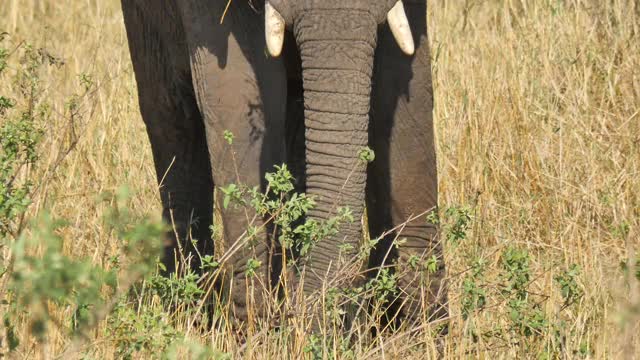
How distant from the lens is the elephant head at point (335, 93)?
4375 millimetres

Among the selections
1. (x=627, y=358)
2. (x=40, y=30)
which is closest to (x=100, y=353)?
(x=627, y=358)

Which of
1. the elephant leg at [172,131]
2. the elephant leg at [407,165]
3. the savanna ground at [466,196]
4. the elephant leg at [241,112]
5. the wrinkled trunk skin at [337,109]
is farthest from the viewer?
the elephant leg at [172,131]

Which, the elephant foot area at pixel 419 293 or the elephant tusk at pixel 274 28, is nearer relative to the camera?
the elephant tusk at pixel 274 28

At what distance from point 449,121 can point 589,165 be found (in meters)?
0.74

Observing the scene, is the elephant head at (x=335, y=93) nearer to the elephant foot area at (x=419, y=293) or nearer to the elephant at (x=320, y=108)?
the elephant at (x=320, y=108)

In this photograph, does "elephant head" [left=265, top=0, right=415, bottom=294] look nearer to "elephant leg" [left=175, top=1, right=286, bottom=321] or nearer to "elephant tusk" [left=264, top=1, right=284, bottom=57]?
"elephant tusk" [left=264, top=1, right=284, bottom=57]

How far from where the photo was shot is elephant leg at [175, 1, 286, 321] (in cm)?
475

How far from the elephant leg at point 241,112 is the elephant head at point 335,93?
1.05 ft

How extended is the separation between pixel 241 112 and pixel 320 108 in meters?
0.43

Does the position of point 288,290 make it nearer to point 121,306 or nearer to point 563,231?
point 121,306

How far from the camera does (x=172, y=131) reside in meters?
5.79

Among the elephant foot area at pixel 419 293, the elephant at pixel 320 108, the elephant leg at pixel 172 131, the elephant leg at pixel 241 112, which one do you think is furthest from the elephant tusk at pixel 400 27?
the elephant leg at pixel 172 131

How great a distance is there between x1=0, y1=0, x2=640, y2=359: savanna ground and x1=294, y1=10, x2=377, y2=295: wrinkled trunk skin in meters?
0.34

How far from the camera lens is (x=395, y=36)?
4.49 meters
